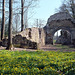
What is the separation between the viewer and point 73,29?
2823 centimetres

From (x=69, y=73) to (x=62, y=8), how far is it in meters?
36.6

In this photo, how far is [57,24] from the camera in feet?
96.4

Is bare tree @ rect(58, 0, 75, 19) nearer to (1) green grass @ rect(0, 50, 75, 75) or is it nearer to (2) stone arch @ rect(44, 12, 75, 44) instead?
(2) stone arch @ rect(44, 12, 75, 44)

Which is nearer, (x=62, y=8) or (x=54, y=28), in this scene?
(x=54, y=28)

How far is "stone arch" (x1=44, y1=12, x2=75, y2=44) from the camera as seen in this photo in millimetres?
28825

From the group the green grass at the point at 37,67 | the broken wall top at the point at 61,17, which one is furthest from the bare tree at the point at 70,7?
the green grass at the point at 37,67

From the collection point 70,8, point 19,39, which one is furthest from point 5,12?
point 70,8

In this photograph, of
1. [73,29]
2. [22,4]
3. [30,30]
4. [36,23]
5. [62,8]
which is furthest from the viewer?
[36,23]

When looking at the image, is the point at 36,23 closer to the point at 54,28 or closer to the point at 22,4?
the point at 54,28

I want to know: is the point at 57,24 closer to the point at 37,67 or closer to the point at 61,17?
the point at 61,17

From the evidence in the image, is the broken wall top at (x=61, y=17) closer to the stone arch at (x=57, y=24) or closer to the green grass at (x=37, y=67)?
the stone arch at (x=57, y=24)

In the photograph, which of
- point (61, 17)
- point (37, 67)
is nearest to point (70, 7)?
point (61, 17)

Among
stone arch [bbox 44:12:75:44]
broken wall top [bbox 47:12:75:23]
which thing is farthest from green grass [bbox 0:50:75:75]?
broken wall top [bbox 47:12:75:23]

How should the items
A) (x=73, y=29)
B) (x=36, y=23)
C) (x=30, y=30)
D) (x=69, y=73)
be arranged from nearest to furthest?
(x=69, y=73)
(x=30, y=30)
(x=73, y=29)
(x=36, y=23)
